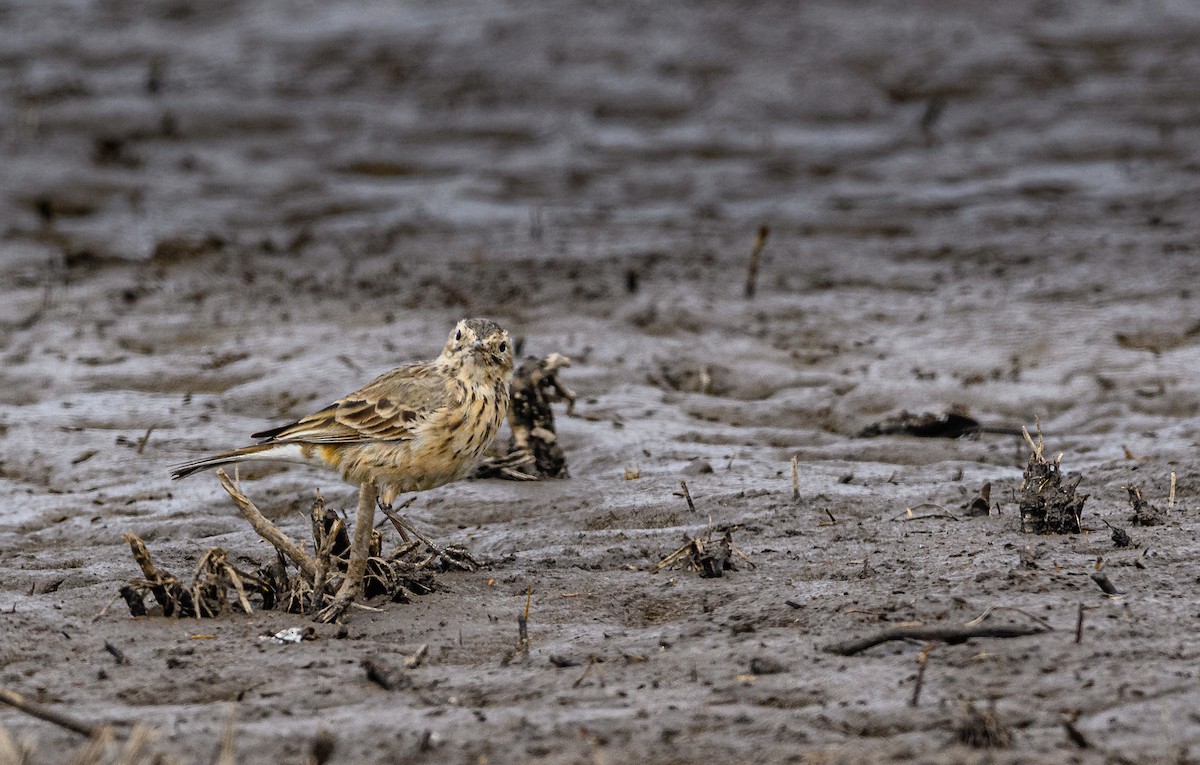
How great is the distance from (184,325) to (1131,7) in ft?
46.8

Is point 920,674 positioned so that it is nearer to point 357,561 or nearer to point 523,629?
point 523,629

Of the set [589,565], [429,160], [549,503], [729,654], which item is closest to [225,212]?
[429,160]

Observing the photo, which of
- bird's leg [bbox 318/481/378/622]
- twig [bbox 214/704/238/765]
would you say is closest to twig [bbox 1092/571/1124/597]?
bird's leg [bbox 318/481/378/622]

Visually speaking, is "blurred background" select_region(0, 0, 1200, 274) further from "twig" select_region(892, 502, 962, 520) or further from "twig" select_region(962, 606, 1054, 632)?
"twig" select_region(962, 606, 1054, 632)

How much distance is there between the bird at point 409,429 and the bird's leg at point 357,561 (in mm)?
1007

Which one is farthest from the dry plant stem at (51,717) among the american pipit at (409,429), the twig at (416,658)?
the american pipit at (409,429)

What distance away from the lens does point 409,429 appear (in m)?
7.08

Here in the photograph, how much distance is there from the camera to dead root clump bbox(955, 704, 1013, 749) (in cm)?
447

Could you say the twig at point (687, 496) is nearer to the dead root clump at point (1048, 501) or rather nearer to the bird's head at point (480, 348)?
the bird's head at point (480, 348)

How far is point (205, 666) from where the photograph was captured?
5.46m

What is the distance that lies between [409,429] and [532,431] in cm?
143

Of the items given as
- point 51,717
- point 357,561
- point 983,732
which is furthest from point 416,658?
point 983,732

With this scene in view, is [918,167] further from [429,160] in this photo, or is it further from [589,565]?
[589,565]

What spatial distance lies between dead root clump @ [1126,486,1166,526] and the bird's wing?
11.0ft
